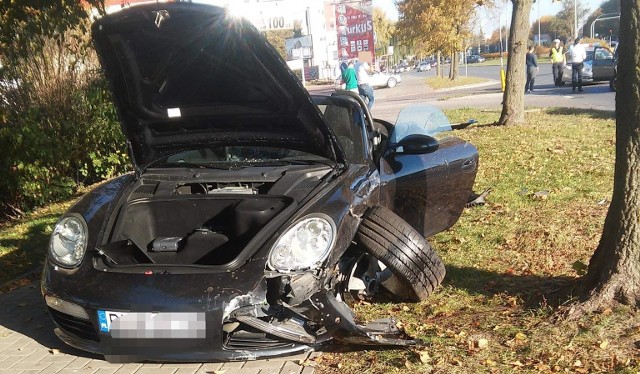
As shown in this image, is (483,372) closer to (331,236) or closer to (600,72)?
(331,236)

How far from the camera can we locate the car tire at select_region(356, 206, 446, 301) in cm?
380

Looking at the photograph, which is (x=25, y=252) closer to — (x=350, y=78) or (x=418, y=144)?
(x=418, y=144)

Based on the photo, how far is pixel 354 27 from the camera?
3903cm

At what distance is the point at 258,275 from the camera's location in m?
3.27

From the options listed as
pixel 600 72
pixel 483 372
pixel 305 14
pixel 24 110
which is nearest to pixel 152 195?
pixel 483 372

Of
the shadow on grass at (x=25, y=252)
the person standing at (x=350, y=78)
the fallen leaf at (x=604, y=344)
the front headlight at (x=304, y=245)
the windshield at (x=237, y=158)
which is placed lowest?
the shadow on grass at (x=25, y=252)

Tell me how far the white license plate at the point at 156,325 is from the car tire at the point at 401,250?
1185 mm

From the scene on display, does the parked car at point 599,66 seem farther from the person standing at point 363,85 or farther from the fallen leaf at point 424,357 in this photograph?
the fallen leaf at point 424,357

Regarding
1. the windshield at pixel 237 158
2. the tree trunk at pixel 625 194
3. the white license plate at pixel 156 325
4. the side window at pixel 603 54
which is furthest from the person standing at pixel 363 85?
the white license plate at pixel 156 325

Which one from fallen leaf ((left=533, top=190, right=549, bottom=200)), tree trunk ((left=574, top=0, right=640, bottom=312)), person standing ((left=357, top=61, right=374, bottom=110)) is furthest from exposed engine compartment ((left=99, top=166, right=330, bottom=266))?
person standing ((left=357, top=61, right=374, bottom=110))

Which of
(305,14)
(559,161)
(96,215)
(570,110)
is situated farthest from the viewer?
(305,14)

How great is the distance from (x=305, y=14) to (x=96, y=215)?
40.2m

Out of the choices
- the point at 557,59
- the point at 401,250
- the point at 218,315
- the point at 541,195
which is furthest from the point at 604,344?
the point at 557,59

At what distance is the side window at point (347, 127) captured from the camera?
4.61m
